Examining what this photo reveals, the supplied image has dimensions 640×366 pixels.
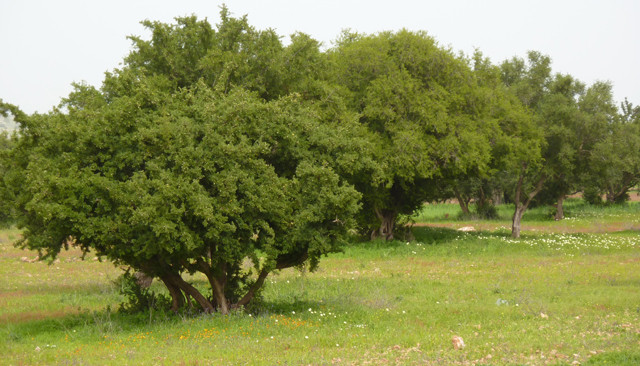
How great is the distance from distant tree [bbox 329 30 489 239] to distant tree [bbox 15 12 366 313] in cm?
1435

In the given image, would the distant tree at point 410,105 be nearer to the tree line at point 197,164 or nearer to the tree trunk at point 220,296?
the tree line at point 197,164

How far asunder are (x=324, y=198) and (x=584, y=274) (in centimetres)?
1259

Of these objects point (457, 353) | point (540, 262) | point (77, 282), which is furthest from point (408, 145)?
point (457, 353)

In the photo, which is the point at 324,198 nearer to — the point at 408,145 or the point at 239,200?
the point at 239,200

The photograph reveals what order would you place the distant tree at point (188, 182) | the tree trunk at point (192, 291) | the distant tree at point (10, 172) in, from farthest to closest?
the tree trunk at point (192, 291) → the distant tree at point (10, 172) → the distant tree at point (188, 182)

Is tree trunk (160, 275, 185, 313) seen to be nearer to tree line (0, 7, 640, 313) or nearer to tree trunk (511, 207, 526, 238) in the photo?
tree line (0, 7, 640, 313)

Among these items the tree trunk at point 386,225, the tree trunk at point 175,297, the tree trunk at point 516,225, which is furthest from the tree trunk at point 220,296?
the tree trunk at point 516,225

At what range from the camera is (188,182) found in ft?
45.4

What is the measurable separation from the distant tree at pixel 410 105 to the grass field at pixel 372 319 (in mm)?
5498

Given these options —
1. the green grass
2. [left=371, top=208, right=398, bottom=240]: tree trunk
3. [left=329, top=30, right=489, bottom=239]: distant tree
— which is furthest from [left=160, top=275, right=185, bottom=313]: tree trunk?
the green grass

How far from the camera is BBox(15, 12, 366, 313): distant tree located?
13.7 metres

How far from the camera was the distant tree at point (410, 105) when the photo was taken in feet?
102

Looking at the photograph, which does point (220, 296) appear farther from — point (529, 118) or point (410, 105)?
point (529, 118)

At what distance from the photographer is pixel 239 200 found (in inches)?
576
